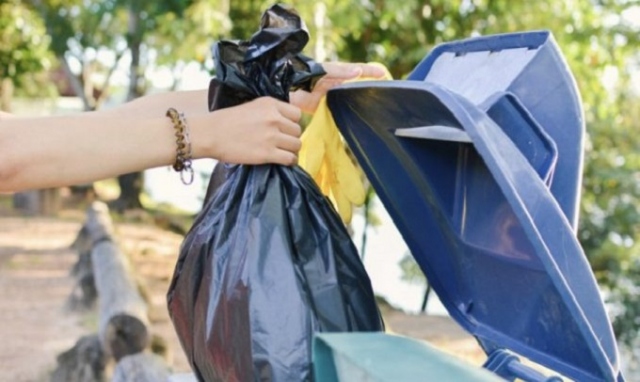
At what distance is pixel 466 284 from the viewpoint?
1.73 m

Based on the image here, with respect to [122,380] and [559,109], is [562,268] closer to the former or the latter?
[559,109]

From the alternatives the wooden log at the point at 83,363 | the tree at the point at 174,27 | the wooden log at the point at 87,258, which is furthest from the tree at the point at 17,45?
the wooden log at the point at 83,363

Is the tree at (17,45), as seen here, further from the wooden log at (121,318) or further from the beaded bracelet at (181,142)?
the beaded bracelet at (181,142)

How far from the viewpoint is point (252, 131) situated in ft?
5.25

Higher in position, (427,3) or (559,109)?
(559,109)

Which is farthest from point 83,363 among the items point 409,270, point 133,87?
point 133,87

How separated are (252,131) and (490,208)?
0.43 metres

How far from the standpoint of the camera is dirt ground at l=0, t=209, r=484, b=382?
6077 millimetres

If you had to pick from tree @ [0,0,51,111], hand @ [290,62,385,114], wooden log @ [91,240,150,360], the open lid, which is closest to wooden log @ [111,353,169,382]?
wooden log @ [91,240,150,360]

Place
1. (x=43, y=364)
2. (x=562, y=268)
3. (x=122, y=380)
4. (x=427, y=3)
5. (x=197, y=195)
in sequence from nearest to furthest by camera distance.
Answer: (x=562, y=268), (x=122, y=380), (x=43, y=364), (x=427, y=3), (x=197, y=195)

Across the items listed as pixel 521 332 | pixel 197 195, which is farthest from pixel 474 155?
pixel 197 195

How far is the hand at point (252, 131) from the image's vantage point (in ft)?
5.24

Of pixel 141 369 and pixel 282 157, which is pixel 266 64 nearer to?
pixel 282 157

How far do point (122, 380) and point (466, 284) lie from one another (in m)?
2.51
